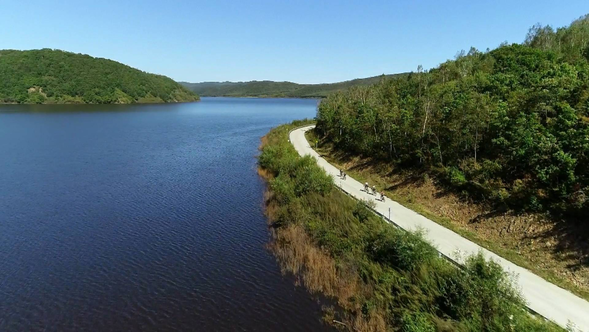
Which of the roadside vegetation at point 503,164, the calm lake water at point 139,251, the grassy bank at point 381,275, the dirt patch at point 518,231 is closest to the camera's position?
the grassy bank at point 381,275

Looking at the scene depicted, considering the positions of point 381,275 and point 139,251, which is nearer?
point 381,275

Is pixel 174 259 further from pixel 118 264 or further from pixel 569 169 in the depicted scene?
pixel 569 169

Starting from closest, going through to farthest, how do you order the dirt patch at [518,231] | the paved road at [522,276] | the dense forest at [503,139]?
the paved road at [522,276]
the dirt patch at [518,231]
the dense forest at [503,139]

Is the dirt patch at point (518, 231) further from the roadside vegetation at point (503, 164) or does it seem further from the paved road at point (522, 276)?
the paved road at point (522, 276)

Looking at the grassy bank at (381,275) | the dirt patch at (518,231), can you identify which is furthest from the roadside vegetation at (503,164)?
the grassy bank at (381,275)

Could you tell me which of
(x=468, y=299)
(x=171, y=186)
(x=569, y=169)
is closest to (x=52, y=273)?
(x=171, y=186)

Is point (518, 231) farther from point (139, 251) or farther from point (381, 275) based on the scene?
point (139, 251)

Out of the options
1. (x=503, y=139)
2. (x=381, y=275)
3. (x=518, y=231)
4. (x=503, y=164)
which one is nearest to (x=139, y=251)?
(x=381, y=275)
